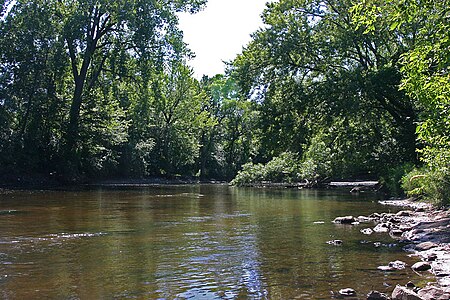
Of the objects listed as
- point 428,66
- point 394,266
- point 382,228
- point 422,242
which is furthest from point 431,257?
point 428,66

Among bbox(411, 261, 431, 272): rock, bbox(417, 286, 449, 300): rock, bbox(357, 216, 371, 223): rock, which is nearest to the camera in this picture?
bbox(417, 286, 449, 300): rock

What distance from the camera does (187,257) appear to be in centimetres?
904

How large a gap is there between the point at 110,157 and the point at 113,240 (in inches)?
1367

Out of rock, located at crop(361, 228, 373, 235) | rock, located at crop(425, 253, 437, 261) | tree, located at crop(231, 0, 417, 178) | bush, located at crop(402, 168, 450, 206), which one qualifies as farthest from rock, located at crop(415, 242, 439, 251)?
tree, located at crop(231, 0, 417, 178)

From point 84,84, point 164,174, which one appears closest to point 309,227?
point 84,84

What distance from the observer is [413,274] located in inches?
296

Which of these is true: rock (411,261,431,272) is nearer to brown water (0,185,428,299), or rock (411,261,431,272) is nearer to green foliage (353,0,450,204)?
brown water (0,185,428,299)

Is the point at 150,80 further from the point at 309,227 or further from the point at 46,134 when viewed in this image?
the point at 309,227

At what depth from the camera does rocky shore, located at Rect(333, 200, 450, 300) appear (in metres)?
6.03

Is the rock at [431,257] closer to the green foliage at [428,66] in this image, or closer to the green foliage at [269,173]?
the green foliage at [428,66]

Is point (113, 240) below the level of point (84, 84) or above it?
below

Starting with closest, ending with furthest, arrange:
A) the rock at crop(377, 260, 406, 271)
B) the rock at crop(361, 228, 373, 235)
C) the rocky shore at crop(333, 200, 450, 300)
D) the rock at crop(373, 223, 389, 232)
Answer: the rocky shore at crop(333, 200, 450, 300), the rock at crop(377, 260, 406, 271), the rock at crop(361, 228, 373, 235), the rock at crop(373, 223, 389, 232)

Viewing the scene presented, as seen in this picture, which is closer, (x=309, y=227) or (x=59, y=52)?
(x=309, y=227)

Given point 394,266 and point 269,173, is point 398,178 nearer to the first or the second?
point 394,266
